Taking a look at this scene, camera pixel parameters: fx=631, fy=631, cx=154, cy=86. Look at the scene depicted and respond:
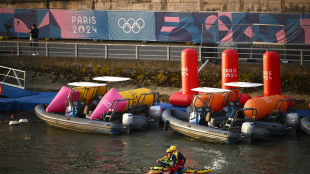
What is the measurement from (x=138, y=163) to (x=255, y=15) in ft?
68.8

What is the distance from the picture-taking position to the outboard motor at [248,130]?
25.8 metres

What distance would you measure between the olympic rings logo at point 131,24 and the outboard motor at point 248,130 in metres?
20.4

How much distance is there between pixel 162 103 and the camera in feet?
110

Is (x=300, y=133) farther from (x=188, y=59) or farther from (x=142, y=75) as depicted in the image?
(x=142, y=75)

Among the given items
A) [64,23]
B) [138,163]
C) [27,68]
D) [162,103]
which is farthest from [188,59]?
[64,23]

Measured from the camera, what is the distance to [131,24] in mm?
45344

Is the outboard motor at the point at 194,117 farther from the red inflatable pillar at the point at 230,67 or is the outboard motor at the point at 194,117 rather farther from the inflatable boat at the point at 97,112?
the red inflatable pillar at the point at 230,67

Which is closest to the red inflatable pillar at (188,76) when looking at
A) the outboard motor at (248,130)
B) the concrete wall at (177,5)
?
the outboard motor at (248,130)

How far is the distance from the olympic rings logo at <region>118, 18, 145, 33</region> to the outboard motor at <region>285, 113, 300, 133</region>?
19242 millimetres

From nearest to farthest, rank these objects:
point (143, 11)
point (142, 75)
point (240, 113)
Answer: point (240, 113)
point (142, 75)
point (143, 11)

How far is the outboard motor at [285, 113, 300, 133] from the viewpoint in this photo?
27.6 m

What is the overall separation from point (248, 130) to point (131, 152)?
489 centimetres

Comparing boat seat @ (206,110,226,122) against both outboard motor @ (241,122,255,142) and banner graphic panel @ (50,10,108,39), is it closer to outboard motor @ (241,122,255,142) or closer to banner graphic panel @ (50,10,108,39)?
outboard motor @ (241,122,255,142)

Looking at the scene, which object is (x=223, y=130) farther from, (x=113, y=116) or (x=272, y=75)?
(x=272, y=75)
